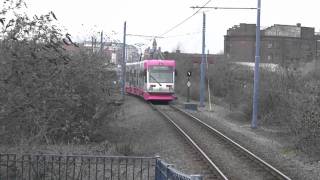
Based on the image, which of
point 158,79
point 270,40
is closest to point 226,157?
point 158,79

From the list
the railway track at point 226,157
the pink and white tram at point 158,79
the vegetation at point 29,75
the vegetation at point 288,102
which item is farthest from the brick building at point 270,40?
the vegetation at point 29,75

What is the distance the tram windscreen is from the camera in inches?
1702

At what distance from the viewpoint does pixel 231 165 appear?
15.7 metres

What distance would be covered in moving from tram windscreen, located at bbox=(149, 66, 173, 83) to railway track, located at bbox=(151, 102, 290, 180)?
17747 mm

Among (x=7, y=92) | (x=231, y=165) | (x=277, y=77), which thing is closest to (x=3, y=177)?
(x=7, y=92)

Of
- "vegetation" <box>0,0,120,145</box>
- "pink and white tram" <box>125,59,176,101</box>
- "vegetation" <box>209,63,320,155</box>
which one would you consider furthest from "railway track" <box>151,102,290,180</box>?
"pink and white tram" <box>125,59,176,101</box>

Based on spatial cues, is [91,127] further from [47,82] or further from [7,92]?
[7,92]

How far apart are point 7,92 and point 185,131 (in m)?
14.8

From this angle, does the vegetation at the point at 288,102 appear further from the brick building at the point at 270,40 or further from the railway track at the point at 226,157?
the brick building at the point at 270,40

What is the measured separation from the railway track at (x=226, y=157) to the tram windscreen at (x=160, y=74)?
17.7 meters

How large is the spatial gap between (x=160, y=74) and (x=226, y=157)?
26.5 metres

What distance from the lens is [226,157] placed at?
17.3 meters

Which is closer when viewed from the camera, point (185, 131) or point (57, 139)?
point (57, 139)

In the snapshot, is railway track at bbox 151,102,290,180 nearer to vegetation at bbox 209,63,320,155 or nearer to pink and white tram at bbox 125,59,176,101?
vegetation at bbox 209,63,320,155
